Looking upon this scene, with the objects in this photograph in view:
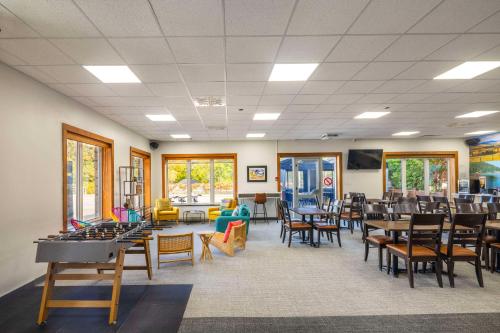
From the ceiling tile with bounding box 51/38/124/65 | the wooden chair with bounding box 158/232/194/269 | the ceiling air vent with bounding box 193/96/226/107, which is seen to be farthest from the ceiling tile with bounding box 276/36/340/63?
the wooden chair with bounding box 158/232/194/269

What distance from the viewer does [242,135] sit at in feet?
29.1

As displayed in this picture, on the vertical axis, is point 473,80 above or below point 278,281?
above

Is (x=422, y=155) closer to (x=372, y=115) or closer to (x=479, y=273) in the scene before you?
(x=372, y=115)

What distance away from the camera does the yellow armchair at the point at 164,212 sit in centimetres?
873

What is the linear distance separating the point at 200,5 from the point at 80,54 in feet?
5.80

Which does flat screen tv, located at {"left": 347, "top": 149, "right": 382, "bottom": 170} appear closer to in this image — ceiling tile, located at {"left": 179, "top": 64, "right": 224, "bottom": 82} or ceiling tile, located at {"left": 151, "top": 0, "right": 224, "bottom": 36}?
ceiling tile, located at {"left": 179, "top": 64, "right": 224, "bottom": 82}

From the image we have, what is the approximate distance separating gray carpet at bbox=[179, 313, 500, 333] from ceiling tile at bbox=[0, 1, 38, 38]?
10.7 feet

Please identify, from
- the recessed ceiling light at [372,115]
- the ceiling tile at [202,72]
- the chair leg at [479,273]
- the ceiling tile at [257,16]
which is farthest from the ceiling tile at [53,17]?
the recessed ceiling light at [372,115]

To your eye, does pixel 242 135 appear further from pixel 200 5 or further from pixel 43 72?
pixel 200 5

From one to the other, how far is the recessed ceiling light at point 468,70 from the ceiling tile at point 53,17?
443cm

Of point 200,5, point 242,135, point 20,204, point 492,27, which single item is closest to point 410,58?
point 492,27

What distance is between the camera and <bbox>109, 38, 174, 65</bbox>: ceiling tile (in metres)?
2.81

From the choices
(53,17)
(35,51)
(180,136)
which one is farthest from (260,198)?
(53,17)

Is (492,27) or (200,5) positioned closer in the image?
(200,5)
